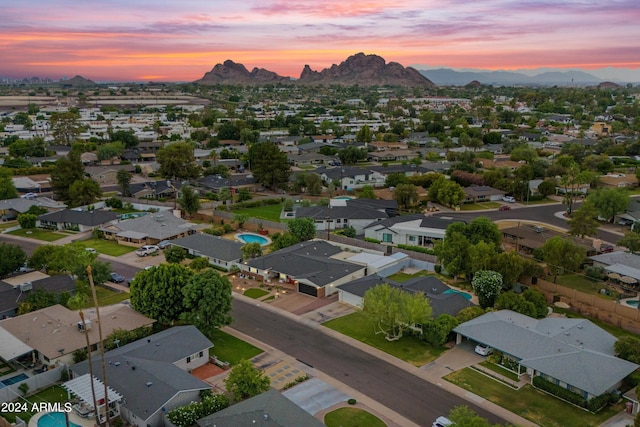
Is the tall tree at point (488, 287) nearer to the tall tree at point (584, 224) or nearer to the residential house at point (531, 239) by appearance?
the residential house at point (531, 239)

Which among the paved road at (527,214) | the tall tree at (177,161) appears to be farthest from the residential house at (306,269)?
the tall tree at (177,161)

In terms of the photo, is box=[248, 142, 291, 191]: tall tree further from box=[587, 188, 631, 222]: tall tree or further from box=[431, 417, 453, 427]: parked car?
box=[431, 417, 453, 427]: parked car

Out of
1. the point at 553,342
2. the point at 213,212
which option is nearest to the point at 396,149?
the point at 213,212

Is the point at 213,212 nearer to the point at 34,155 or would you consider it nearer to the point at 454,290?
the point at 454,290

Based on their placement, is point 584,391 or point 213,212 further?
point 213,212

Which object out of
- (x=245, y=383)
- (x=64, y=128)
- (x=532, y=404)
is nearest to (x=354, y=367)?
(x=245, y=383)

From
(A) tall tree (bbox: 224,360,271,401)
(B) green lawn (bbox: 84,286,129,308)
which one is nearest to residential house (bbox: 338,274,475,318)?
(A) tall tree (bbox: 224,360,271,401)
